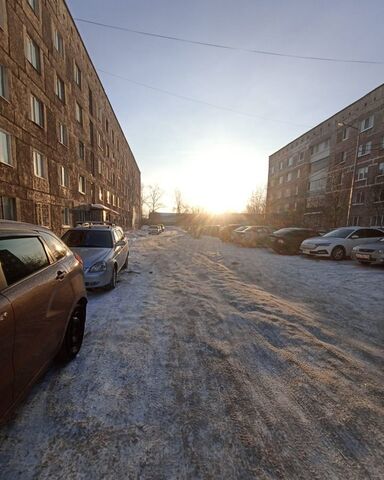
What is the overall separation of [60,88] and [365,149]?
29.5 metres

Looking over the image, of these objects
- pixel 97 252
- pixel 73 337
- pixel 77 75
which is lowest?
pixel 73 337

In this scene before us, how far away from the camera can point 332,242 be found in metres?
11.0

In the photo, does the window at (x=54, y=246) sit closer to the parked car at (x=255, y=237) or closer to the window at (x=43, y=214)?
the window at (x=43, y=214)

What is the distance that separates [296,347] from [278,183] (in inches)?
1830

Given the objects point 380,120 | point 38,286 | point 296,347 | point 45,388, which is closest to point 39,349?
point 38,286

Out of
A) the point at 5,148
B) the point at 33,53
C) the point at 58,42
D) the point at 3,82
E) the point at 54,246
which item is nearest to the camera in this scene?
the point at 54,246

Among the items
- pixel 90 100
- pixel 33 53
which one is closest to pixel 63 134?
pixel 33 53

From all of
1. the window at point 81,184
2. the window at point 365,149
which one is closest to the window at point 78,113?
the window at point 81,184

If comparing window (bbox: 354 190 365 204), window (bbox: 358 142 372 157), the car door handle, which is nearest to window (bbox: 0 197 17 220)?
the car door handle

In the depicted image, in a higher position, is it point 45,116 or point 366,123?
point 366,123

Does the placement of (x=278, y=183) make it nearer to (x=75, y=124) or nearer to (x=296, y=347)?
(x=75, y=124)

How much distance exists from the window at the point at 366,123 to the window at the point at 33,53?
2999cm

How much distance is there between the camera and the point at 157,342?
339cm

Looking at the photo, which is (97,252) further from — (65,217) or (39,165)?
(65,217)
